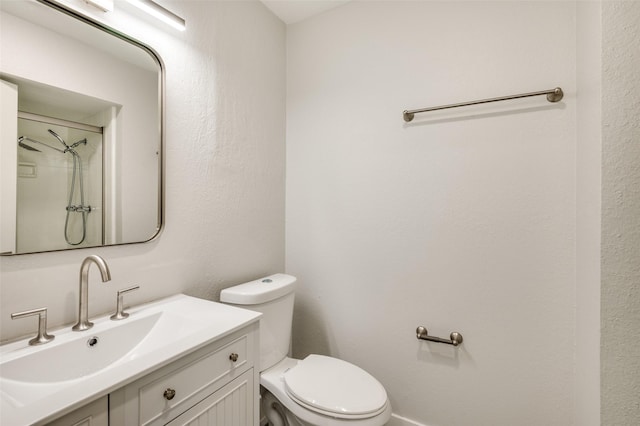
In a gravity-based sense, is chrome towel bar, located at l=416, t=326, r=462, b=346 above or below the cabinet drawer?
below

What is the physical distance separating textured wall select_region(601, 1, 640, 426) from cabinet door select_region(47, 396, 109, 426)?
1.26 m

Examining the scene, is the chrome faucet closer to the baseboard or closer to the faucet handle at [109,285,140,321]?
the faucet handle at [109,285,140,321]

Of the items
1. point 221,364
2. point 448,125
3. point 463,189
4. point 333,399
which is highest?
point 448,125

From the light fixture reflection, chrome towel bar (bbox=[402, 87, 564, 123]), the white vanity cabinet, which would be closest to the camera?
the white vanity cabinet

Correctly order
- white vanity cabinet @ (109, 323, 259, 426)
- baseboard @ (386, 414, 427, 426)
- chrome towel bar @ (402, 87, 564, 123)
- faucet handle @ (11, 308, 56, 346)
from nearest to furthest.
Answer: white vanity cabinet @ (109, 323, 259, 426)
faucet handle @ (11, 308, 56, 346)
chrome towel bar @ (402, 87, 564, 123)
baseboard @ (386, 414, 427, 426)

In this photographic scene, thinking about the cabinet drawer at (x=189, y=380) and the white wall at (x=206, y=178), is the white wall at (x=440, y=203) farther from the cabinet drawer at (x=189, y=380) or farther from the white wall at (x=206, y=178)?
the cabinet drawer at (x=189, y=380)

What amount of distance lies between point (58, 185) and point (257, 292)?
2.65ft

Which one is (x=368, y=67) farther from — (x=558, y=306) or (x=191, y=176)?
(x=558, y=306)

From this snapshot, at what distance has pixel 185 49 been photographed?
4.22 ft

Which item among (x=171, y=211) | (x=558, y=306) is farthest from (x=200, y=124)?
(x=558, y=306)

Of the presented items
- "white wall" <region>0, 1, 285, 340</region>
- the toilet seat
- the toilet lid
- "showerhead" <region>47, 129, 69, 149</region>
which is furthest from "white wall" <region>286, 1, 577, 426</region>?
"showerhead" <region>47, 129, 69, 149</region>

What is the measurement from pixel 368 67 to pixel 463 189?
84 cm

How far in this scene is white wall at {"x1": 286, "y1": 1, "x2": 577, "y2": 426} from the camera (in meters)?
1.26

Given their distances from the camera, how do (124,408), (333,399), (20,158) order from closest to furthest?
1. (124,408)
2. (20,158)
3. (333,399)
